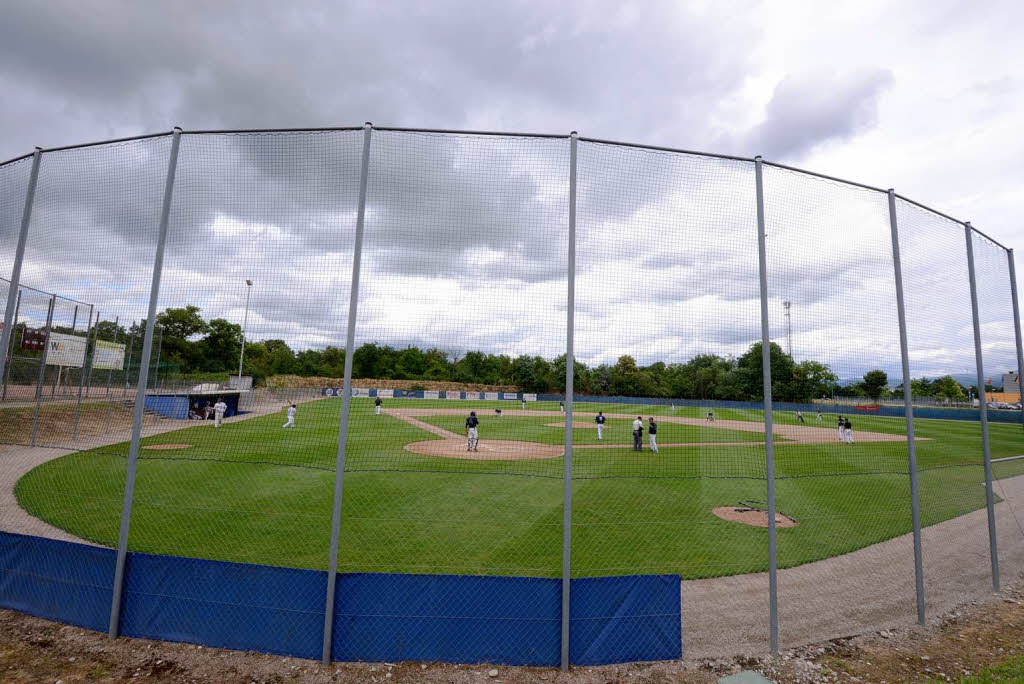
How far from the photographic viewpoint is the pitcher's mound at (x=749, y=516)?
392 inches

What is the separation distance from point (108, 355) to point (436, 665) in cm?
1986

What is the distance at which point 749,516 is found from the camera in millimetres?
10453

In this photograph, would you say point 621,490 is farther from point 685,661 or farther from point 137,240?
point 137,240

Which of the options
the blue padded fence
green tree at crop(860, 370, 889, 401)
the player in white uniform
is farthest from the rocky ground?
the player in white uniform

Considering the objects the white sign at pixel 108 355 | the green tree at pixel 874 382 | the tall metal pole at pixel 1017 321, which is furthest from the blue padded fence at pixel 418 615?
the white sign at pixel 108 355

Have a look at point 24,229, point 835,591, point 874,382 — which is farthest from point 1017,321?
point 24,229

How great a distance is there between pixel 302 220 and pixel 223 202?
1.09 meters

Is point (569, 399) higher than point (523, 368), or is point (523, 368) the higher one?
point (523, 368)

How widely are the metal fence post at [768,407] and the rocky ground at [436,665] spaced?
0.51 m

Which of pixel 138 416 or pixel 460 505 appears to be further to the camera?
pixel 460 505

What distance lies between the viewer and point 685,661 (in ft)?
16.3

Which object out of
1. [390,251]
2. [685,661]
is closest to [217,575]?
[390,251]

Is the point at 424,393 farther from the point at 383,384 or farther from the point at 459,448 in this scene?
the point at 459,448

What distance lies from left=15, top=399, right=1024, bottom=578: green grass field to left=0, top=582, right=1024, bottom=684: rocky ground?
1.97m
